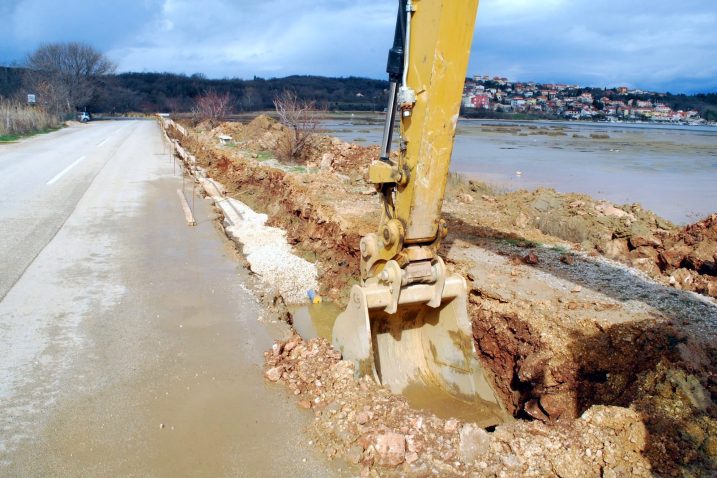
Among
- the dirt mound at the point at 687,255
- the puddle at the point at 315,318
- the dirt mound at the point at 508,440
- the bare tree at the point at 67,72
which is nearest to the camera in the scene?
the dirt mound at the point at 508,440

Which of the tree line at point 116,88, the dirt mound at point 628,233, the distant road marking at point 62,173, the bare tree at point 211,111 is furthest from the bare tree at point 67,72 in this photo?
the dirt mound at point 628,233

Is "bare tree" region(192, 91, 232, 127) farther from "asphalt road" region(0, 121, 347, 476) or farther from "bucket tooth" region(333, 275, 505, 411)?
"bucket tooth" region(333, 275, 505, 411)

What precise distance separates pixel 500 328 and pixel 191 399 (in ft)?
12.1

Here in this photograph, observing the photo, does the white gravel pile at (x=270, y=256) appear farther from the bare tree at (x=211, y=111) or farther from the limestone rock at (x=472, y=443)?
the bare tree at (x=211, y=111)

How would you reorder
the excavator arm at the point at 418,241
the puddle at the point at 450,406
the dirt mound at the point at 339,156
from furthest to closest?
1. the dirt mound at the point at 339,156
2. the puddle at the point at 450,406
3. the excavator arm at the point at 418,241

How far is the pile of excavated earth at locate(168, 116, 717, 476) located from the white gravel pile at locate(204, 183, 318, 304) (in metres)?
0.35

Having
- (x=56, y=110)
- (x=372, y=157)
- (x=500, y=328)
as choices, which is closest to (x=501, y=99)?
(x=56, y=110)

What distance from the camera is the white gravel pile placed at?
326 inches

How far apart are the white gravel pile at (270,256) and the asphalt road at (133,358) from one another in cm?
52

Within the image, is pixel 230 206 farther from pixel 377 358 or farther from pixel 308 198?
pixel 377 358

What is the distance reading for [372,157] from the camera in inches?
715

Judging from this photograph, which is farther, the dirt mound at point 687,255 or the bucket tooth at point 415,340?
the dirt mound at point 687,255

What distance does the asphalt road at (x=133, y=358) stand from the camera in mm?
4027

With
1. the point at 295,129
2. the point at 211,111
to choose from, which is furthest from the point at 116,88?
the point at 295,129
